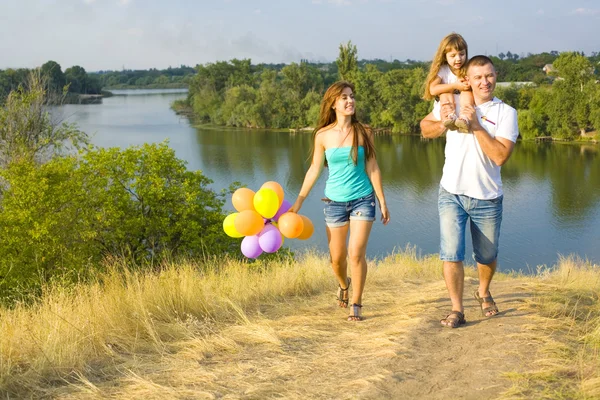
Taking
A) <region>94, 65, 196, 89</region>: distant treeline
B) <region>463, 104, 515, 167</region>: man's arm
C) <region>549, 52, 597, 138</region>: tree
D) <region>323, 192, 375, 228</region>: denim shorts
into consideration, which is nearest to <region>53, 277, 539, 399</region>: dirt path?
<region>323, 192, 375, 228</region>: denim shorts

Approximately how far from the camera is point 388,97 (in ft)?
189

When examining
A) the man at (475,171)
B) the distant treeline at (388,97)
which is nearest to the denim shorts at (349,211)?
the man at (475,171)

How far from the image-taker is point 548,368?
292 cm

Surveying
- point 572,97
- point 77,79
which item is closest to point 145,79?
point 77,79

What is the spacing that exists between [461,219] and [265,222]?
4.93 feet

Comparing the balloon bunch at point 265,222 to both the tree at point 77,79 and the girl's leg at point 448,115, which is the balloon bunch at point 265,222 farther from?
the tree at point 77,79

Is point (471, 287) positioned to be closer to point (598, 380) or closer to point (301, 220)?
point (301, 220)

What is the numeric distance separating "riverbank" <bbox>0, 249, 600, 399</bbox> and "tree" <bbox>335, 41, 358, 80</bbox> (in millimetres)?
57642

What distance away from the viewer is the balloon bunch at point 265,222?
14.3ft

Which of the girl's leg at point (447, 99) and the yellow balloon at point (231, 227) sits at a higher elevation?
the girl's leg at point (447, 99)

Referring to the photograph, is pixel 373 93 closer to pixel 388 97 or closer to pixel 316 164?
pixel 388 97

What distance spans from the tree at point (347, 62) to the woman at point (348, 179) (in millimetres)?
57477

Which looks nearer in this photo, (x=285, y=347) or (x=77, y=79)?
(x=285, y=347)

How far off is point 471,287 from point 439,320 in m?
1.82
